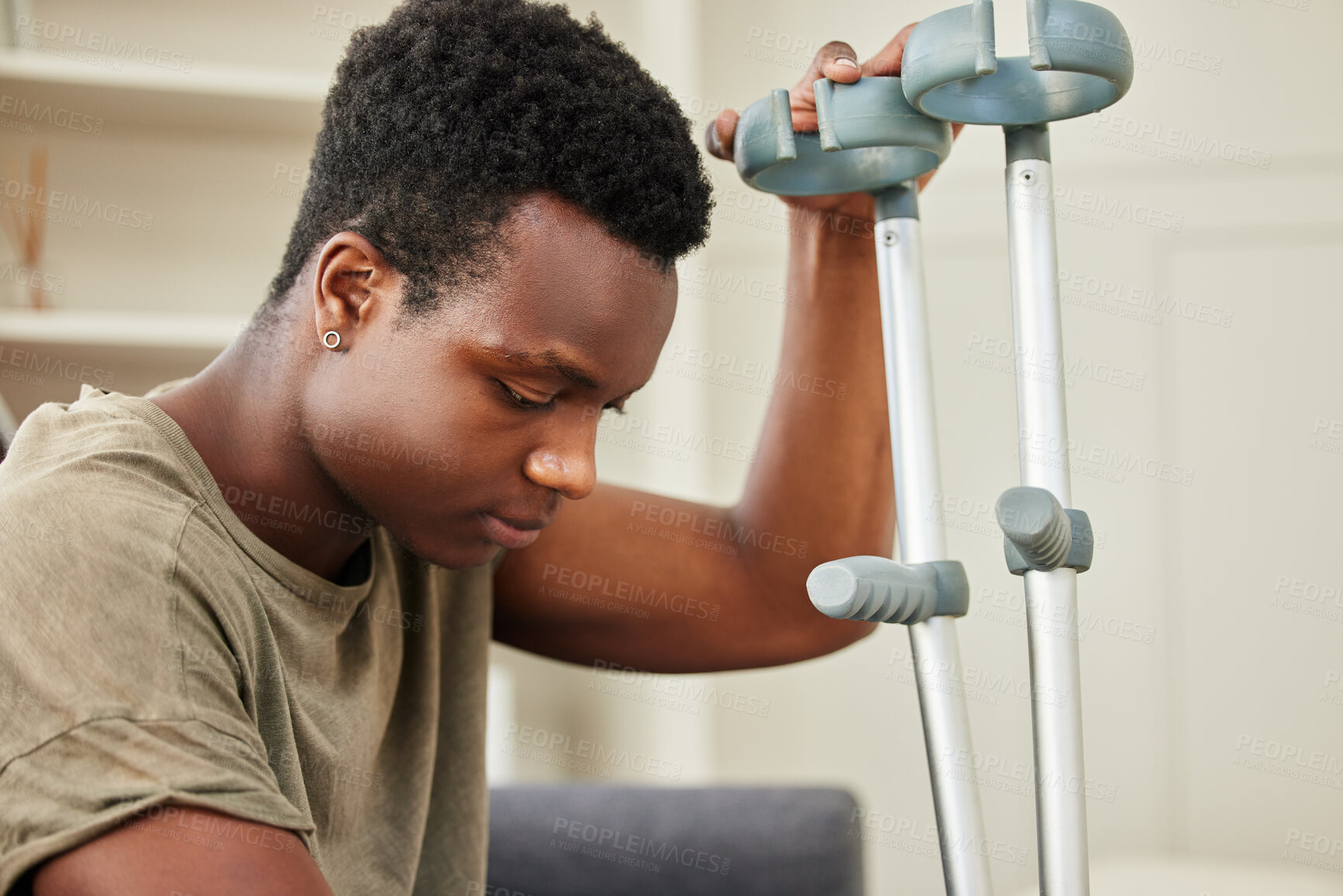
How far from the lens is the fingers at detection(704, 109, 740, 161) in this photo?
2.53 feet

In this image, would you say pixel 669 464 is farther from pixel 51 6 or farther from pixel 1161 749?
pixel 51 6

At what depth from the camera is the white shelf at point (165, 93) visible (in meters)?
→ 1.61

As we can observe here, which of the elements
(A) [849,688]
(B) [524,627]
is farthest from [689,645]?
(A) [849,688]

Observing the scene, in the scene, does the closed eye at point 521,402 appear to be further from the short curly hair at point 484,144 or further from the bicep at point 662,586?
the bicep at point 662,586

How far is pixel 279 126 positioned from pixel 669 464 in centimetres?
85

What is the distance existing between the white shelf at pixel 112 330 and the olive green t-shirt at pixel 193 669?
0.92 meters

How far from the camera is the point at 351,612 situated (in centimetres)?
80

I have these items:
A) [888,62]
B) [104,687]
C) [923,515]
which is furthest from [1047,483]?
[104,687]

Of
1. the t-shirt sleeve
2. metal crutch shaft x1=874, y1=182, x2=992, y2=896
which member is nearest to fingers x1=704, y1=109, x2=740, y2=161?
metal crutch shaft x1=874, y1=182, x2=992, y2=896

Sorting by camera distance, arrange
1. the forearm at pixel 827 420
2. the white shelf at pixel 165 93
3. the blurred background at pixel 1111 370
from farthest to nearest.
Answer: the blurred background at pixel 1111 370 → the white shelf at pixel 165 93 → the forearm at pixel 827 420

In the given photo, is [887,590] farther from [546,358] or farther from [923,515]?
[546,358]

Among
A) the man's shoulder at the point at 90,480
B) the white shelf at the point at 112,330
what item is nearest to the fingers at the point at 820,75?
the man's shoulder at the point at 90,480

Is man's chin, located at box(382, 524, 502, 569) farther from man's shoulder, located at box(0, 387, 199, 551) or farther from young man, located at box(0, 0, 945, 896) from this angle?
man's shoulder, located at box(0, 387, 199, 551)

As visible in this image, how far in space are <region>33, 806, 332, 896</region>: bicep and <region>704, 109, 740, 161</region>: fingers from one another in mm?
522
